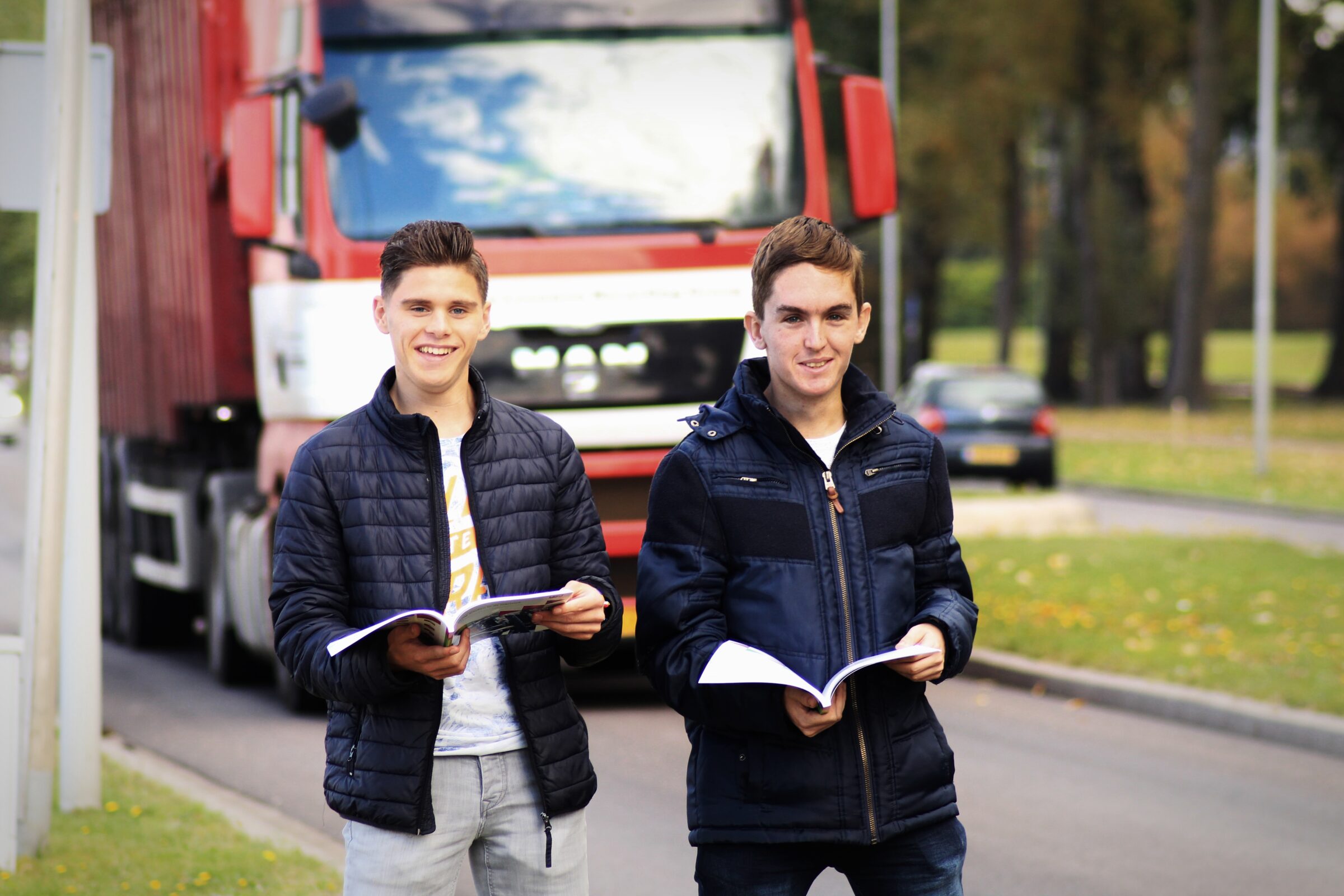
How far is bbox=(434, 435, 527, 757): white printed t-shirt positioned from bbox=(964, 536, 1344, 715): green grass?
625 cm

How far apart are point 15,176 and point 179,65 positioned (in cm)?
414

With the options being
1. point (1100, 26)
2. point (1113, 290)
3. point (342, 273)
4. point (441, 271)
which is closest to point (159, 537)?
point (342, 273)

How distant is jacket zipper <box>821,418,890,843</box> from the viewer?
3262mm

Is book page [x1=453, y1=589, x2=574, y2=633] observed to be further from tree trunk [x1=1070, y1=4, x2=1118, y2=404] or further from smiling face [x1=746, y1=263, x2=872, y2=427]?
tree trunk [x1=1070, y1=4, x2=1118, y2=404]

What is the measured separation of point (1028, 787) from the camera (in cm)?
772

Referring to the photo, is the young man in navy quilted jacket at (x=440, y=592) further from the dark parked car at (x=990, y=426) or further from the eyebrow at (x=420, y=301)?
the dark parked car at (x=990, y=426)

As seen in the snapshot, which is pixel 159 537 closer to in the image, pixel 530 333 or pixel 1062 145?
pixel 530 333

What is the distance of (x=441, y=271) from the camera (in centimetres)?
338

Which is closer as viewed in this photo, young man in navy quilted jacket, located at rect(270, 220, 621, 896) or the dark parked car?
young man in navy quilted jacket, located at rect(270, 220, 621, 896)

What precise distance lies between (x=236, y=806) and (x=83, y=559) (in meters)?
1.09

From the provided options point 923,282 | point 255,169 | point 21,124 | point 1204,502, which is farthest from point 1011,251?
point 21,124

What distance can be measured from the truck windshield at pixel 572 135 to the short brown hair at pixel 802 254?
5444mm

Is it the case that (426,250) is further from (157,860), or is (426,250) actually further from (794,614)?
(157,860)

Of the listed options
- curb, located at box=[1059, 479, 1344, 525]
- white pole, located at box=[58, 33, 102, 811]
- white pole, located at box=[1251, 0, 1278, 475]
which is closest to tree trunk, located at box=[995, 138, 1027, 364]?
white pole, located at box=[1251, 0, 1278, 475]
